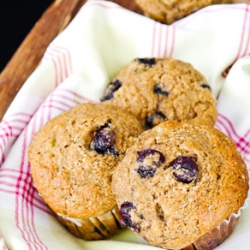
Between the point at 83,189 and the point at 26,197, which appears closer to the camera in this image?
the point at 83,189

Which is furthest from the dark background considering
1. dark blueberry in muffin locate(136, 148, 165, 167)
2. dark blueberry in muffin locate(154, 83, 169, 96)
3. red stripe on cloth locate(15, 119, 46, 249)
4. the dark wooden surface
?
dark blueberry in muffin locate(136, 148, 165, 167)

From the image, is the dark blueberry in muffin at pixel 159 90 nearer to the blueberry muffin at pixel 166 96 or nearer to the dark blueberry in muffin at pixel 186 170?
the blueberry muffin at pixel 166 96

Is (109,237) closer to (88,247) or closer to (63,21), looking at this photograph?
(88,247)

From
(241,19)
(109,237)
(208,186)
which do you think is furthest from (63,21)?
(208,186)

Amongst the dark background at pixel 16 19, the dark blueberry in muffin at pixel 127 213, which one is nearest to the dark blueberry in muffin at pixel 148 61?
the dark blueberry in muffin at pixel 127 213

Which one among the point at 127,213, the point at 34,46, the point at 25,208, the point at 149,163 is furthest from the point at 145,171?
the point at 34,46

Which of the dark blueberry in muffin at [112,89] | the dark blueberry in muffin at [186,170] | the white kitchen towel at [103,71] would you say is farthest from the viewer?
the dark blueberry in muffin at [112,89]

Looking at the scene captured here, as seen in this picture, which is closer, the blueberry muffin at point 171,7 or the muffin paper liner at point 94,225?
the muffin paper liner at point 94,225

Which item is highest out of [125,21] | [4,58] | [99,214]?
[125,21]
